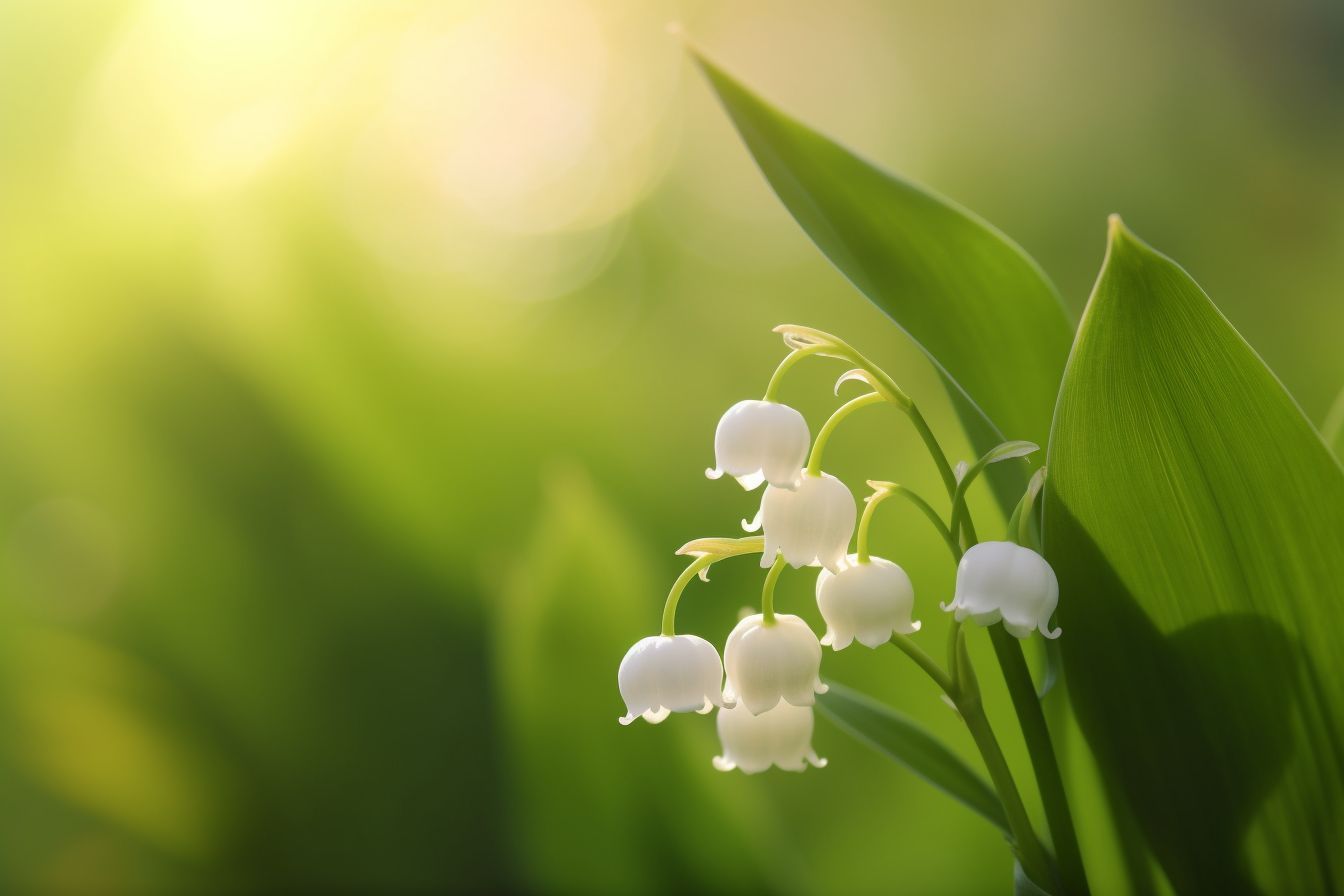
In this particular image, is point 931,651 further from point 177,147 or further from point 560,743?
point 177,147

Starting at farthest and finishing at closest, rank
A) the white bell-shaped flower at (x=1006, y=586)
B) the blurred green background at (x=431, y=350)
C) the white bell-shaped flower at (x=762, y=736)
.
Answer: the blurred green background at (x=431, y=350) < the white bell-shaped flower at (x=762, y=736) < the white bell-shaped flower at (x=1006, y=586)

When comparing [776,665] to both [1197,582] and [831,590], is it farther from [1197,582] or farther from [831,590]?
[1197,582]

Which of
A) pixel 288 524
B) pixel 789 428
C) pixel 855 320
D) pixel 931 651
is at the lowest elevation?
pixel 789 428

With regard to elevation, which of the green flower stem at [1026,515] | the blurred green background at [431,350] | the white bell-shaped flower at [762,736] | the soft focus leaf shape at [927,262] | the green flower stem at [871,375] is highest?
the blurred green background at [431,350]

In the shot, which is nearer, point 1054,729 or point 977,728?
point 977,728

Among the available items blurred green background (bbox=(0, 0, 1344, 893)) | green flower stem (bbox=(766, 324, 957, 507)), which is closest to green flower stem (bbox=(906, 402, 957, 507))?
green flower stem (bbox=(766, 324, 957, 507))

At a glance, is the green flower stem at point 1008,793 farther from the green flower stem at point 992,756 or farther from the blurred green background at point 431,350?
the blurred green background at point 431,350

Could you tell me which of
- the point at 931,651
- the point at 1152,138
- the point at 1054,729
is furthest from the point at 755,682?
the point at 1152,138

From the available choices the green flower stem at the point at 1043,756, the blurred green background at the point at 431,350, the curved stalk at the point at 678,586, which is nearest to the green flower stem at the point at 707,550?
the curved stalk at the point at 678,586
